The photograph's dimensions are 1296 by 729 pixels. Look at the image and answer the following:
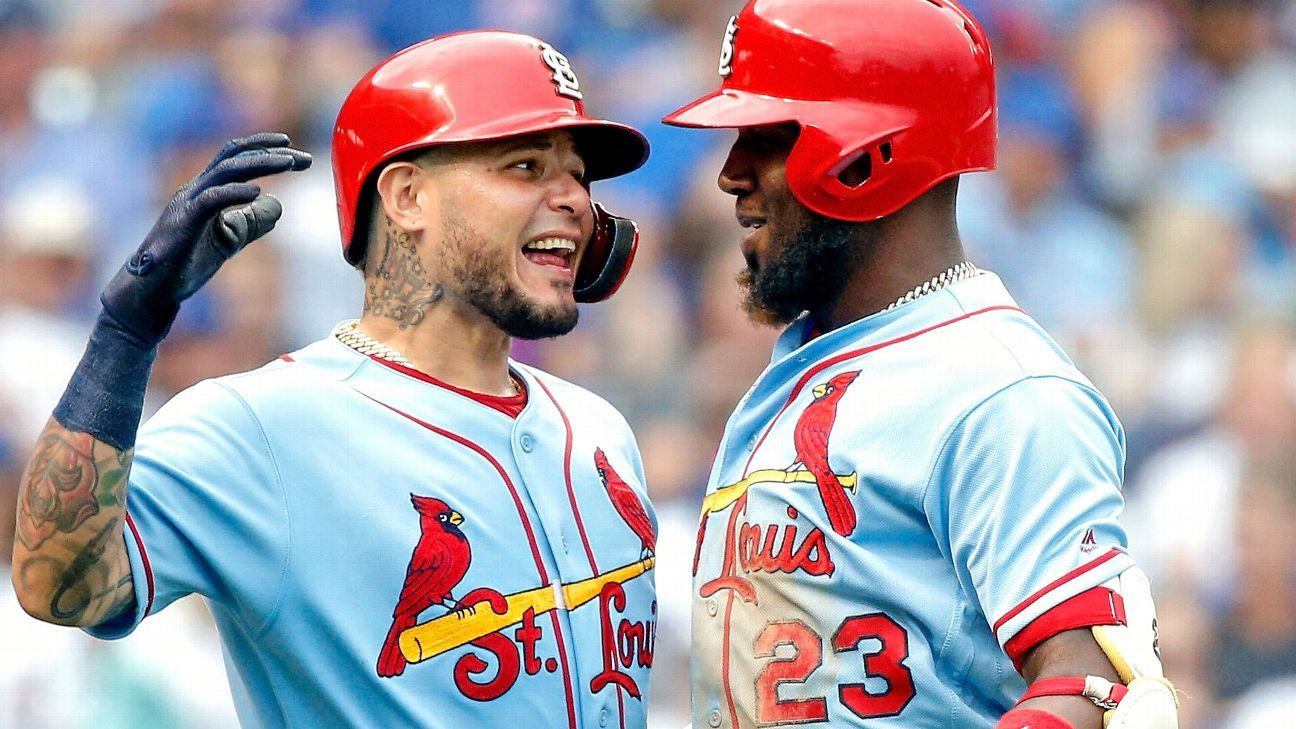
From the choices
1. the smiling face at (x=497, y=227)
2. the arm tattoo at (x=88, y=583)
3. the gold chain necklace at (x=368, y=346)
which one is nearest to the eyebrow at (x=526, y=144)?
the smiling face at (x=497, y=227)

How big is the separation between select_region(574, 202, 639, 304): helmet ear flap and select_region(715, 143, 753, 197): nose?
0.39 m

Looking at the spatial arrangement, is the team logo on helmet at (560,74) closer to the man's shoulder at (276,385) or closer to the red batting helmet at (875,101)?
the red batting helmet at (875,101)

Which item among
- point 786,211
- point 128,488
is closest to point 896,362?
point 786,211

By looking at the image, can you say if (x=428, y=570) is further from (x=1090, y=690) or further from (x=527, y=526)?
(x=1090, y=690)

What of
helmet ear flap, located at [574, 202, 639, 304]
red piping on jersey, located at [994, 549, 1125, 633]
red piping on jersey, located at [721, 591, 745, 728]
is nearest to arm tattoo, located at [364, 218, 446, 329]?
helmet ear flap, located at [574, 202, 639, 304]

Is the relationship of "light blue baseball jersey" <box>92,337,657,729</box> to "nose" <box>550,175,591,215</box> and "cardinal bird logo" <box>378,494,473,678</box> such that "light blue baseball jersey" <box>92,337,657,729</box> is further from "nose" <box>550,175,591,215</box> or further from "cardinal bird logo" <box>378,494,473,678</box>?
"nose" <box>550,175,591,215</box>

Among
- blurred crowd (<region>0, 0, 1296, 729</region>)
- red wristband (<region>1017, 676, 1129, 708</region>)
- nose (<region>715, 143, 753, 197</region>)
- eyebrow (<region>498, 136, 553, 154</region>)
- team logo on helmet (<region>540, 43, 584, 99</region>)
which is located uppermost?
team logo on helmet (<region>540, 43, 584, 99</region>)

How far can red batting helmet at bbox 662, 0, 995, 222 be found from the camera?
326 cm

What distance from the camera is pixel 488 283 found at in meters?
3.57

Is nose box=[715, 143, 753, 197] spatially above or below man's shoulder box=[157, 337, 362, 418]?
above

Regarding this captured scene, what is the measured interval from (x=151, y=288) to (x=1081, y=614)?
5.02 ft

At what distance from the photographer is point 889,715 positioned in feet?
10.0

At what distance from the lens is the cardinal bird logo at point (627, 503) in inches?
145

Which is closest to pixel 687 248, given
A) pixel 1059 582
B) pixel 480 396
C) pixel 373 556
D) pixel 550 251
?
pixel 550 251
